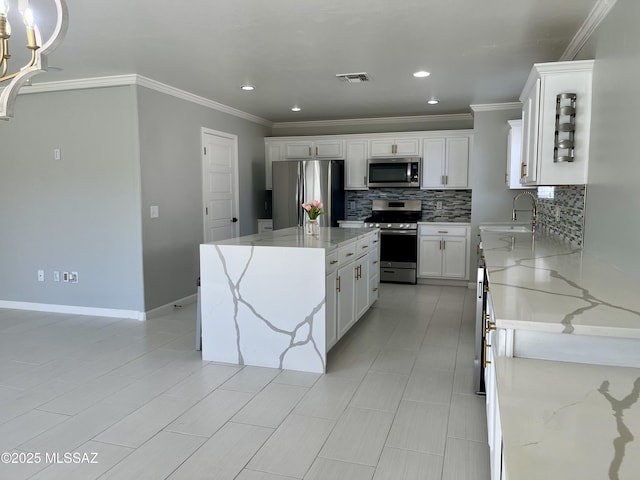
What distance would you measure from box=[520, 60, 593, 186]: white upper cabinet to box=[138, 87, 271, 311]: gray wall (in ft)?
11.4

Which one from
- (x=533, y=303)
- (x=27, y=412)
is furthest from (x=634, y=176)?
(x=27, y=412)

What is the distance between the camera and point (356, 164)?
22.7ft

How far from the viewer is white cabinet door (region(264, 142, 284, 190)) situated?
284 inches

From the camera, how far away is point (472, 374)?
3.23m

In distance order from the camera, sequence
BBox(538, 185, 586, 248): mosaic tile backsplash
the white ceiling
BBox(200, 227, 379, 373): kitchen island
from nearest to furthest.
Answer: the white ceiling < BBox(538, 185, 586, 248): mosaic tile backsplash < BBox(200, 227, 379, 373): kitchen island

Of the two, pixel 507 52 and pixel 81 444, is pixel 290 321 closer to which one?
pixel 81 444

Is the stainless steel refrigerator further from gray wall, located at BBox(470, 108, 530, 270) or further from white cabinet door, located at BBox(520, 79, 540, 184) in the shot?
white cabinet door, located at BBox(520, 79, 540, 184)

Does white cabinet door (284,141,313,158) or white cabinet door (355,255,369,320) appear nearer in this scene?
white cabinet door (355,255,369,320)

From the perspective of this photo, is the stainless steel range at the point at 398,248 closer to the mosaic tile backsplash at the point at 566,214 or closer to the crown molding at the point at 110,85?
the mosaic tile backsplash at the point at 566,214

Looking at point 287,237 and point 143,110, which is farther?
point 143,110

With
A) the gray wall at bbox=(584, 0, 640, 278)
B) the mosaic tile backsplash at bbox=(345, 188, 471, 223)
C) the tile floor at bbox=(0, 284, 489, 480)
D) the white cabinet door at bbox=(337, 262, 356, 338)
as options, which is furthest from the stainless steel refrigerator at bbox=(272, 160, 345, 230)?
the gray wall at bbox=(584, 0, 640, 278)

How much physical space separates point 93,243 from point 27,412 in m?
2.37

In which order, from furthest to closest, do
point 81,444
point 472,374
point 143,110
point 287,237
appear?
point 143,110
point 287,237
point 472,374
point 81,444

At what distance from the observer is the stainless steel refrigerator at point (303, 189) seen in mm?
6652
